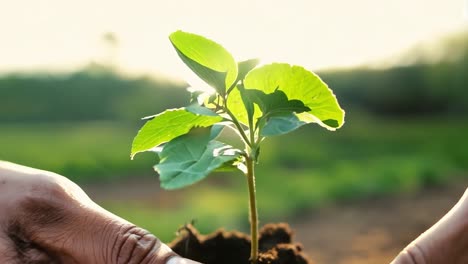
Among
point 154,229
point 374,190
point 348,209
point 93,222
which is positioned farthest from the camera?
point 374,190

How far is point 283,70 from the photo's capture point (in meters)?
0.97

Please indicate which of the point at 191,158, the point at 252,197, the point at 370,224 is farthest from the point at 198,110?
the point at 370,224

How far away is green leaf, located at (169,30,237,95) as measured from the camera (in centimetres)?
97

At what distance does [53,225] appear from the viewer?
118 cm

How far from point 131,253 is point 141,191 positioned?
23.9 feet

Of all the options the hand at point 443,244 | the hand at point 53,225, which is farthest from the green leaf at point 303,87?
the hand at point 53,225

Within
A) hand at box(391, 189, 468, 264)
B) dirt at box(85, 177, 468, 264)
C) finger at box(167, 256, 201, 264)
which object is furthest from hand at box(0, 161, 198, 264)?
dirt at box(85, 177, 468, 264)

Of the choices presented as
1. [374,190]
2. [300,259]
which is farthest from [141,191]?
[300,259]

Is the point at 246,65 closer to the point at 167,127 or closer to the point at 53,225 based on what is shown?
the point at 167,127

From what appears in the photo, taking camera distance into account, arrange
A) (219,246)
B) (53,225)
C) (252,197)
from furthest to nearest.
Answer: (219,246) → (53,225) → (252,197)

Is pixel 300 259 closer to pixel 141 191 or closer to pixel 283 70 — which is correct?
pixel 283 70

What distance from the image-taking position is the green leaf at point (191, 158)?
2.90 feet

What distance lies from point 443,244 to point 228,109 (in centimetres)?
41

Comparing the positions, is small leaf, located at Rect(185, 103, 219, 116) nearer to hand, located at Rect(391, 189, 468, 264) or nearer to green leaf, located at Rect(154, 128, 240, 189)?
green leaf, located at Rect(154, 128, 240, 189)
